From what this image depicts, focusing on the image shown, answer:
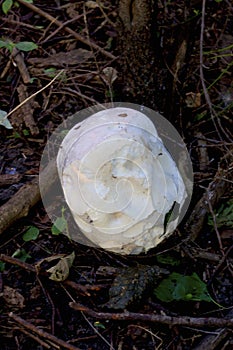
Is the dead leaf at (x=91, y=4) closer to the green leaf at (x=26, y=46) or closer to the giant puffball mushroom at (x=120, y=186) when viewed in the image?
the green leaf at (x=26, y=46)

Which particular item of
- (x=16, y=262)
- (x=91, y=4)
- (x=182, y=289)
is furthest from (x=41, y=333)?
(x=91, y=4)

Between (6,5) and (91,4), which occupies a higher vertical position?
(6,5)

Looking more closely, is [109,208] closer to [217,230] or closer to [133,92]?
[217,230]

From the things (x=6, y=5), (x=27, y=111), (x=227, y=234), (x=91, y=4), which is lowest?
(x=227, y=234)

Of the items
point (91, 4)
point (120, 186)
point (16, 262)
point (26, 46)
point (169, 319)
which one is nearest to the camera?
point (169, 319)

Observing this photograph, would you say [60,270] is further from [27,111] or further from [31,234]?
[27,111]

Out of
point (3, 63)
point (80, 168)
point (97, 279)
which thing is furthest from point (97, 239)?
point (3, 63)

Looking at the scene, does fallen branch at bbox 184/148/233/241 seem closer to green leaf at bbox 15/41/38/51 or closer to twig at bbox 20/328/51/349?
twig at bbox 20/328/51/349
